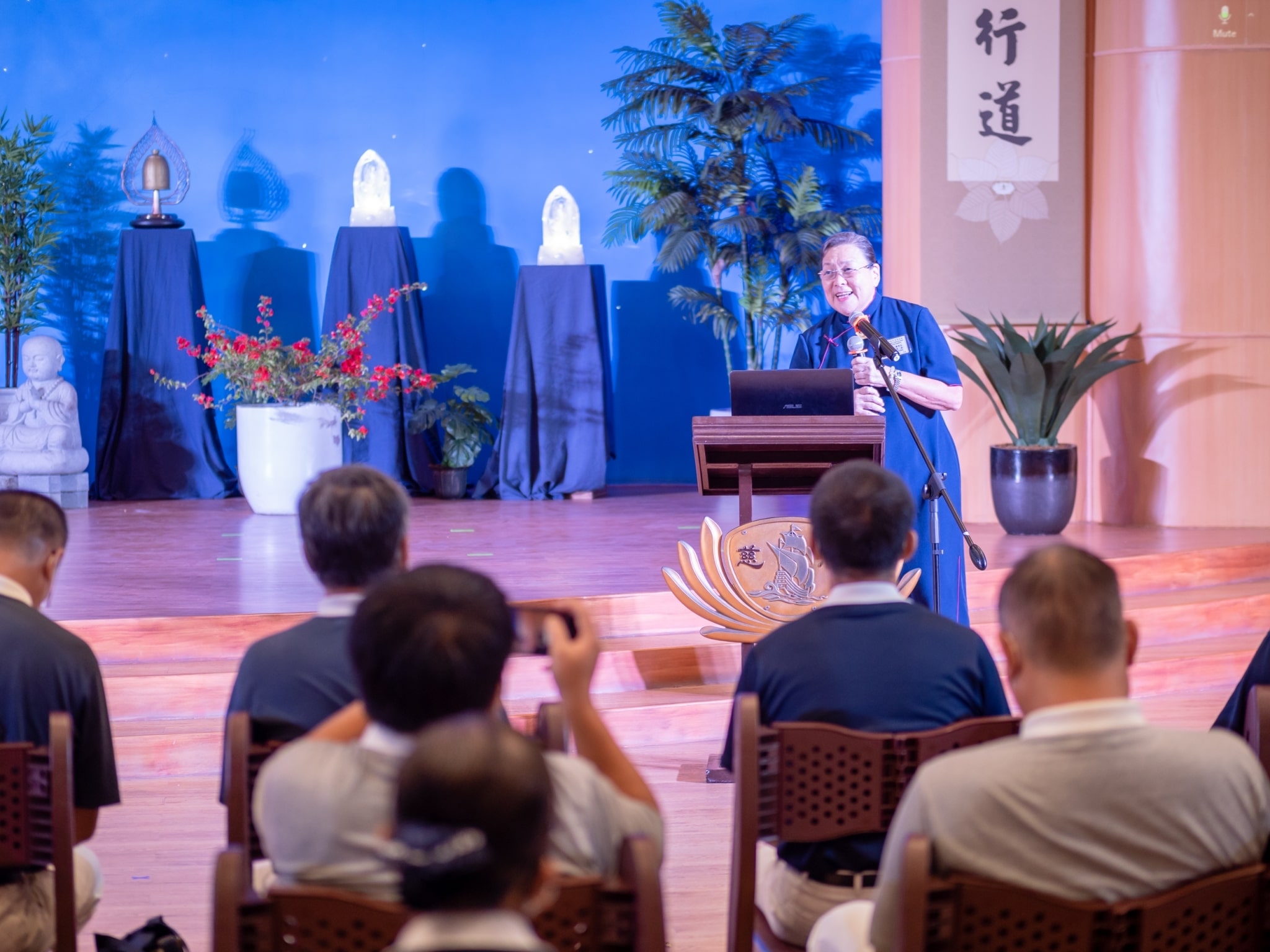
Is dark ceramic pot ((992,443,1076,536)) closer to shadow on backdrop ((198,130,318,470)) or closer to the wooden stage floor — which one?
the wooden stage floor

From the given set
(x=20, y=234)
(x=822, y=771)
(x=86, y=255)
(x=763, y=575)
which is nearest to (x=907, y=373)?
(x=763, y=575)

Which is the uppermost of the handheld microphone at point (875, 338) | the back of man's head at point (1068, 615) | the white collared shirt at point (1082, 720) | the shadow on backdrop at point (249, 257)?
the shadow on backdrop at point (249, 257)

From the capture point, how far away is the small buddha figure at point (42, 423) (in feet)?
24.6

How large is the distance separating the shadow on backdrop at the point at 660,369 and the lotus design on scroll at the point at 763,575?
494cm

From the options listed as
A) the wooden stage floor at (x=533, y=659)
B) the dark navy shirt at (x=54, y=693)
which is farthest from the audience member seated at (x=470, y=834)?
the wooden stage floor at (x=533, y=659)

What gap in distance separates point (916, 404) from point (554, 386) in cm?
404

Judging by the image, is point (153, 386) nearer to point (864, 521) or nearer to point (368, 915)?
point (864, 521)

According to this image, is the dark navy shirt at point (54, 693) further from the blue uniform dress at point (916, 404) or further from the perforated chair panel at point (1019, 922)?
the blue uniform dress at point (916, 404)

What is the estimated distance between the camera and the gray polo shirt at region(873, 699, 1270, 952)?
1487mm

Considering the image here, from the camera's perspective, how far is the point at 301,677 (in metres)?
2.01

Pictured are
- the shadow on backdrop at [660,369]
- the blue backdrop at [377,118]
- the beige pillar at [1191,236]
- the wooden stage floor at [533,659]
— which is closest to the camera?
the wooden stage floor at [533,659]

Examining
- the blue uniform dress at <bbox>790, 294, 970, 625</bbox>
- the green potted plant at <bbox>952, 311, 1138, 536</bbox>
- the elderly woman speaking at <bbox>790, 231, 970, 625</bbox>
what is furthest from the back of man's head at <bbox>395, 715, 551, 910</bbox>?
the green potted plant at <bbox>952, 311, 1138, 536</bbox>

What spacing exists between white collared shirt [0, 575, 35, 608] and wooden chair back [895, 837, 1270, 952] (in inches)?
56.7

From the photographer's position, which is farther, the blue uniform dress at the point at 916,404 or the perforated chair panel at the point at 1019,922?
the blue uniform dress at the point at 916,404
